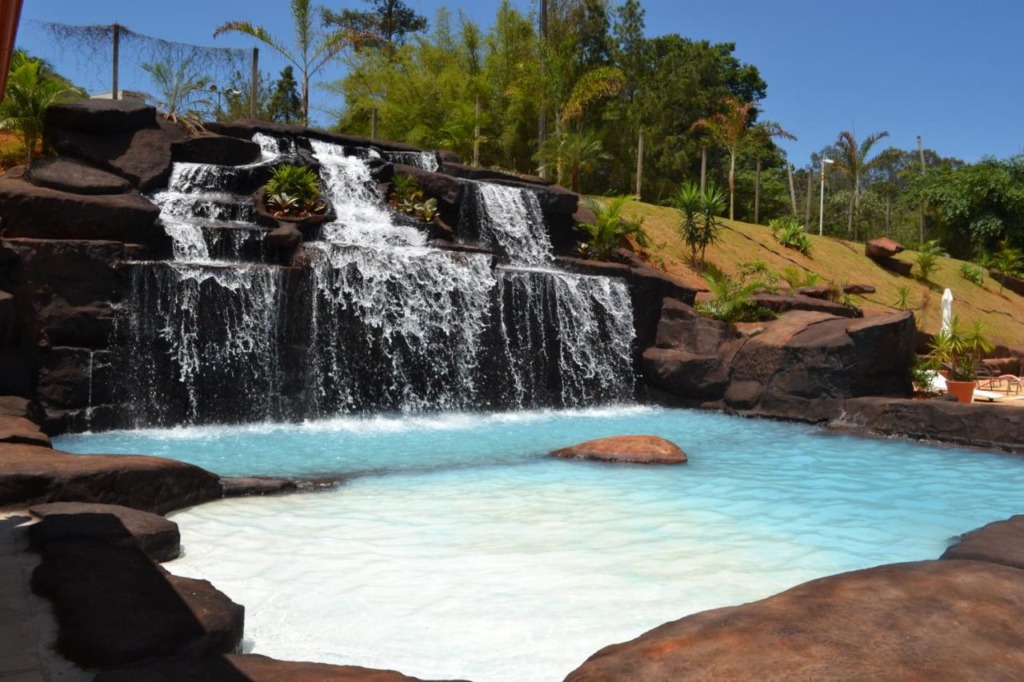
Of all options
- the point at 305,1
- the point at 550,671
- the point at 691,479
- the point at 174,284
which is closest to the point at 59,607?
the point at 550,671

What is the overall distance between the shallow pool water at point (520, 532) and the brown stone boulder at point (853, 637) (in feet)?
4.54

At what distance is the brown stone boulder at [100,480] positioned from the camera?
18.5 ft

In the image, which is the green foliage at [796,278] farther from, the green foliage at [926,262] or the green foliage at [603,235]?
the green foliage at [926,262]

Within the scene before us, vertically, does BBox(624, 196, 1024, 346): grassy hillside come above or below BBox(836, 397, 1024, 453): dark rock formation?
above

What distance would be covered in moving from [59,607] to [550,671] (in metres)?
2.12

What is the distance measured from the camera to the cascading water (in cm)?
1168

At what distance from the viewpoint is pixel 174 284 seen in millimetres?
11695

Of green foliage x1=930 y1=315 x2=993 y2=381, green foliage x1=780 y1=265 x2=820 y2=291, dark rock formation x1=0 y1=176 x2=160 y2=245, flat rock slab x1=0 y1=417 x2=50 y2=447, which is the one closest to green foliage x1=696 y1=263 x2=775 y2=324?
green foliage x1=930 y1=315 x2=993 y2=381

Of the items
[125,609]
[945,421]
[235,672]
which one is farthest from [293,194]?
[235,672]

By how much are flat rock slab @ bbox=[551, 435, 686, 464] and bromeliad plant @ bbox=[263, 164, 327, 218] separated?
7.77 meters

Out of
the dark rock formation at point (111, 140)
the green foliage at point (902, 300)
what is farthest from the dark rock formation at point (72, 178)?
the green foliage at point (902, 300)

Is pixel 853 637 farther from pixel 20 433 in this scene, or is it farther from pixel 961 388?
pixel 961 388

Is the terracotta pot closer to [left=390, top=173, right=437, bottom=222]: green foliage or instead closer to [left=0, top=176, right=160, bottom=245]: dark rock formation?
[left=390, top=173, right=437, bottom=222]: green foliage

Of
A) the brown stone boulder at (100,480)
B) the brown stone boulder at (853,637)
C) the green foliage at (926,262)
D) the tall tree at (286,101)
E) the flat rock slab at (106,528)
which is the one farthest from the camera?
the tall tree at (286,101)
